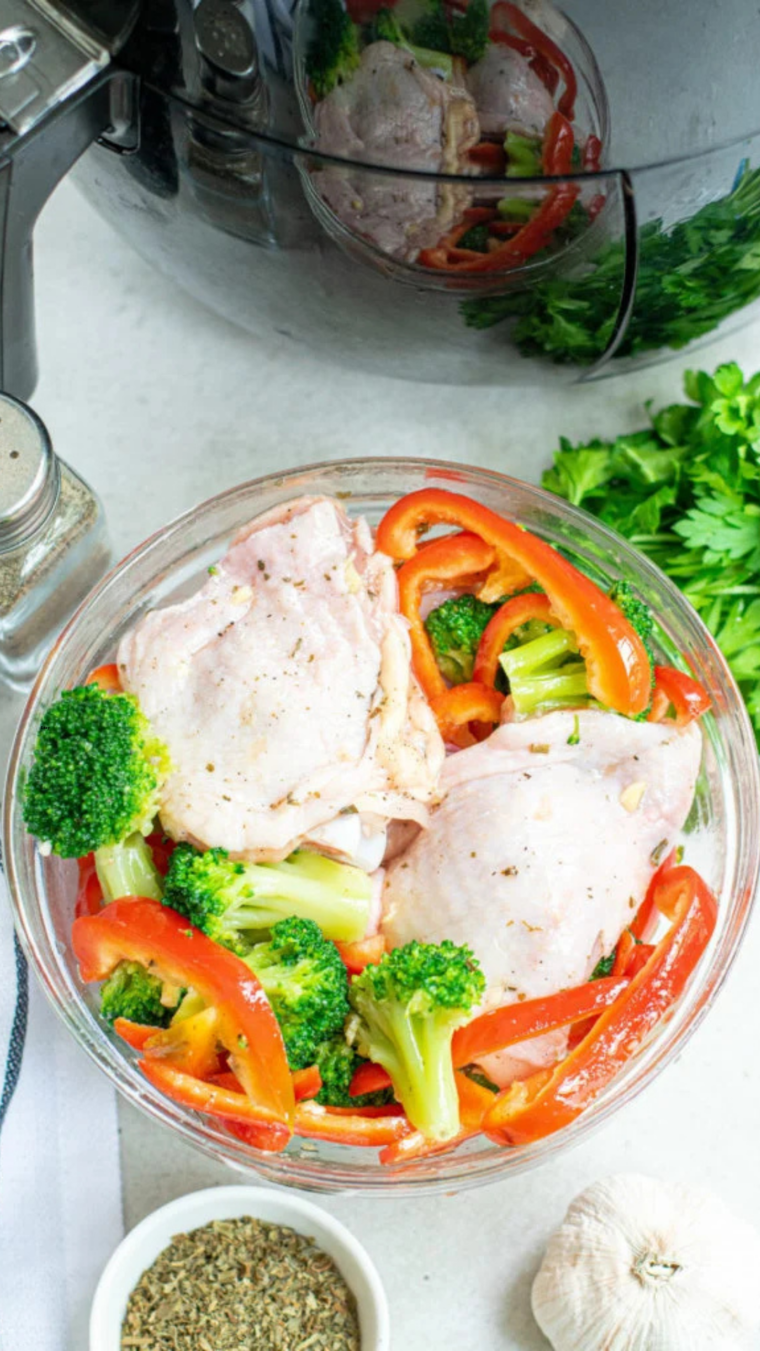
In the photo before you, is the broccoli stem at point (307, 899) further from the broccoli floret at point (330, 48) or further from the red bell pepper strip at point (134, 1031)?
the broccoli floret at point (330, 48)

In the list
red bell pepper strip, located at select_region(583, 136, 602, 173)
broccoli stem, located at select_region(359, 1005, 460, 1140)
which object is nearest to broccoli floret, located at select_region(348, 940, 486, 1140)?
broccoli stem, located at select_region(359, 1005, 460, 1140)

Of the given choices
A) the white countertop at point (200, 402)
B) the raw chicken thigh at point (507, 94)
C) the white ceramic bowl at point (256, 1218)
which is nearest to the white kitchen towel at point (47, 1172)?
the white ceramic bowl at point (256, 1218)

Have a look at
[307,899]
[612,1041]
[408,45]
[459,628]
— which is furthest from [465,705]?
[408,45]

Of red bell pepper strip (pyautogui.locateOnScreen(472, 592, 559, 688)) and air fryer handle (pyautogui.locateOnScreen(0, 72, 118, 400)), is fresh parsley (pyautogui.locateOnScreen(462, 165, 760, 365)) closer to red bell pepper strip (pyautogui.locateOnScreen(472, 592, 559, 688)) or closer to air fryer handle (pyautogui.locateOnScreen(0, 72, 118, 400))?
red bell pepper strip (pyautogui.locateOnScreen(472, 592, 559, 688))

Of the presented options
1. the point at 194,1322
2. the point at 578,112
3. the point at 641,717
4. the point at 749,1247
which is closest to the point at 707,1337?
the point at 749,1247

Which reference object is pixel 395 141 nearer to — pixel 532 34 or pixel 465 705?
pixel 532 34

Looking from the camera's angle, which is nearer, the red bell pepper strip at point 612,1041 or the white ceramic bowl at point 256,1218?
the red bell pepper strip at point 612,1041

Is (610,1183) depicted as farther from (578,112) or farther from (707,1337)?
(578,112)

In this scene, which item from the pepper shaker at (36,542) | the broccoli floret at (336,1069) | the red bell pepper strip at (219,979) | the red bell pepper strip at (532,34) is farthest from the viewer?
the pepper shaker at (36,542)
